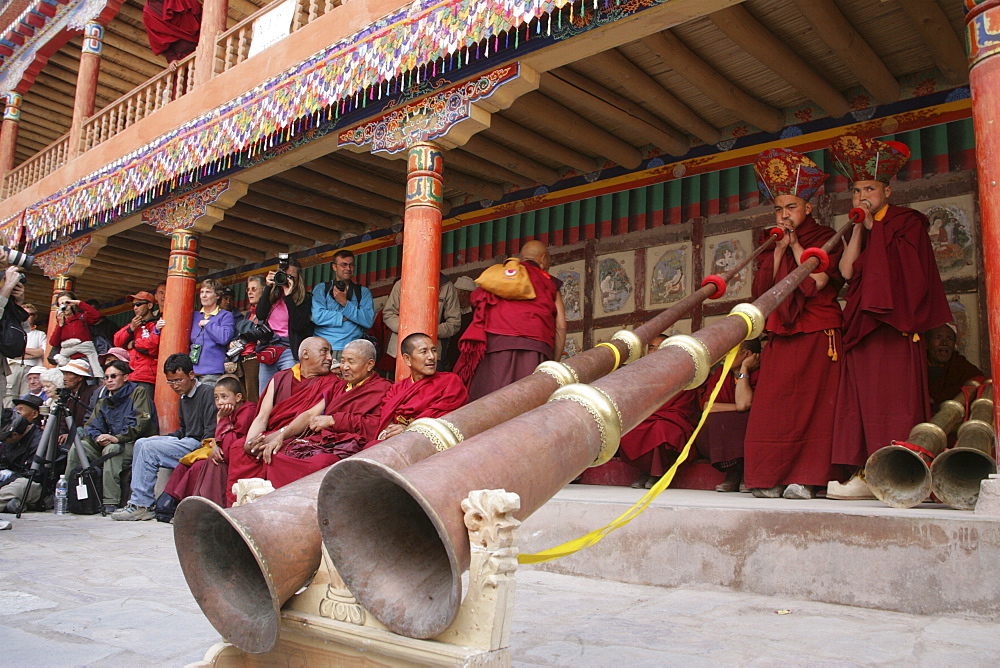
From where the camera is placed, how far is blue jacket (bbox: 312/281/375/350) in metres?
7.03

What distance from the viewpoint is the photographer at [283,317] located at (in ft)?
22.8

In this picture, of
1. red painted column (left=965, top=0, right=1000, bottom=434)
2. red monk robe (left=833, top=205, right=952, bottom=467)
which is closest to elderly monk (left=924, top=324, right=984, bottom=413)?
red monk robe (left=833, top=205, right=952, bottom=467)

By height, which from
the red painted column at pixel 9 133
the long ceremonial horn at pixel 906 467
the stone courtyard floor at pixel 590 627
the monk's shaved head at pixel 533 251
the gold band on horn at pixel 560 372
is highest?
the red painted column at pixel 9 133

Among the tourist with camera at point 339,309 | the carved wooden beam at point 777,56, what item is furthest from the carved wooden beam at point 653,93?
the tourist with camera at point 339,309

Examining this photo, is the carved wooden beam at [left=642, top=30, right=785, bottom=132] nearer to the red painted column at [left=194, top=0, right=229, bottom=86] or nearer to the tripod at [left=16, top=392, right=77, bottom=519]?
the red painted column at [left=194, top=0, right=229, bottom=86]

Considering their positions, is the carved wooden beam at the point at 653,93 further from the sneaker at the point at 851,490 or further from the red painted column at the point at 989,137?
the sneaker at the point at 851,490

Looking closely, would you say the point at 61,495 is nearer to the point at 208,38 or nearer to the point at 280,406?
the point at 280,406

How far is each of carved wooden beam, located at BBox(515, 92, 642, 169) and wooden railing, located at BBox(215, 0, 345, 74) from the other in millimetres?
1676

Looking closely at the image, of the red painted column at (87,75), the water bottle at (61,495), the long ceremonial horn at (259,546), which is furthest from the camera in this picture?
the red painted column at (87,75)

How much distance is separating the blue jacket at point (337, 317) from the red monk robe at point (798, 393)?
3.93 m

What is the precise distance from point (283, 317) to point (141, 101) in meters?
3.42

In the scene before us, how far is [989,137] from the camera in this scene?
10.2 ft

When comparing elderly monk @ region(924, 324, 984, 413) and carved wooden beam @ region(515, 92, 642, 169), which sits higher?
carved wooden beam @ region(515, 92, 642, 169)

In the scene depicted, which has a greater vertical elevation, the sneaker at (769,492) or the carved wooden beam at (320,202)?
the carved wooden beam at (320,202)
